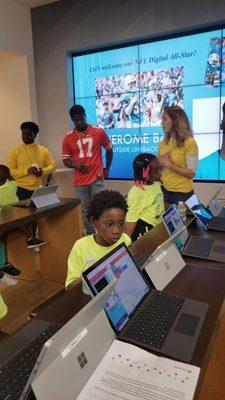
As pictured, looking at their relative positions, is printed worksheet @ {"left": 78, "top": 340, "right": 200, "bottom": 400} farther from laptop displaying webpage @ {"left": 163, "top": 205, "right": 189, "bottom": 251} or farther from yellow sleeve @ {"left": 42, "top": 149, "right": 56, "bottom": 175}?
yellow sleeve @ {"left": 42, "top": 149, "right": 56, "bottom": 175}

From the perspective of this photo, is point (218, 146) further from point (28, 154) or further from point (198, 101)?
point (28, 154)

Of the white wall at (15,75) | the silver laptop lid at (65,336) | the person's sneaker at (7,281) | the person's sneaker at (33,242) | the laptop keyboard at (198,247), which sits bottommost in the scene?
the person's sneaker at (7,281)

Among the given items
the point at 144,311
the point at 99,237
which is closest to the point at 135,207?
the point at 99,237

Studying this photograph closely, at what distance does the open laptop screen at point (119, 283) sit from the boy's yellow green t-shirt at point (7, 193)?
2247 millimetres

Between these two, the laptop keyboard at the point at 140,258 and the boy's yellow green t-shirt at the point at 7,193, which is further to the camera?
the boy's yellow green t-shirt at the point at 7,193

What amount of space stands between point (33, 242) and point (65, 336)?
262 cm

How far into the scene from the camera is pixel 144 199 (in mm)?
2289

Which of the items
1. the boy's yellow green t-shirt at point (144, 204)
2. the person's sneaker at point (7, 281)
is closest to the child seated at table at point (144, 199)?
the boy's yellow green t-shirt at point (144, 204)

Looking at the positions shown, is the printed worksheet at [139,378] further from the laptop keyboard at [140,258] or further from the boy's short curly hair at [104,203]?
the boy's short curly hair at [104,203]

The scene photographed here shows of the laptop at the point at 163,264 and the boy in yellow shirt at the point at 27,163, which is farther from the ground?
the boy in yellow shirt at the point at 27,163

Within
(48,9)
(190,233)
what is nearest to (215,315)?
(190,233)

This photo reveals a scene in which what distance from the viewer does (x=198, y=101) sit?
13.6 feet

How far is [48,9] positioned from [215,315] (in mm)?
5014

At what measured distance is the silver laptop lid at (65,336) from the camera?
0.64m
